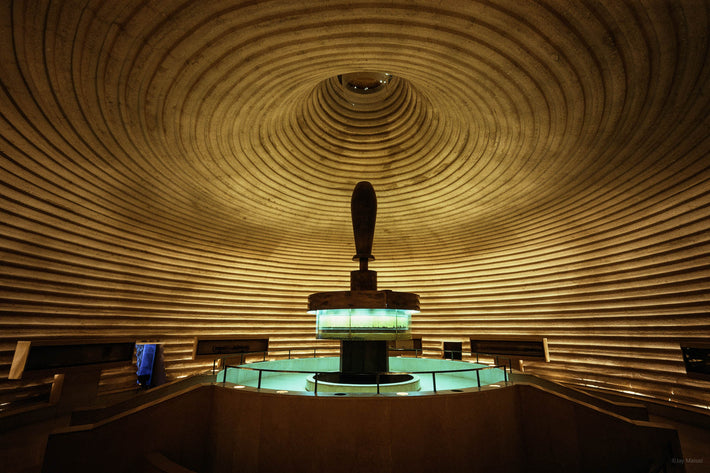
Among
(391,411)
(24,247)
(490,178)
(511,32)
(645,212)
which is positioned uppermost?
(511,32)

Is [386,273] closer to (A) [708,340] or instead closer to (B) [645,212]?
(B) [645,212]


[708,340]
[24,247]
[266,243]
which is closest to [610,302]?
[708,340]

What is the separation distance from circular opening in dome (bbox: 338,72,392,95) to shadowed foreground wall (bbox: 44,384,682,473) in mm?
8119

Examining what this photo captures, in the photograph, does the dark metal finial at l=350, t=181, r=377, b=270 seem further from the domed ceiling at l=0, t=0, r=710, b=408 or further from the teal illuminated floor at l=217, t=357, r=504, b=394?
the teal illuminated floor at l=217, t=357, r=504, b=394

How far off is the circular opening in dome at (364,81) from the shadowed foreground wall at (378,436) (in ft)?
26.6

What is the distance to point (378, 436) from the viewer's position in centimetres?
422

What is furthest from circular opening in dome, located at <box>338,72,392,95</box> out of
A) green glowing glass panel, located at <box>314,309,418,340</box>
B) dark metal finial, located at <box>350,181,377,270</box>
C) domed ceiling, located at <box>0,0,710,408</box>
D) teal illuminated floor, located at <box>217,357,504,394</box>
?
teal illuminated floor, located at <box>217,357,504,394</box>

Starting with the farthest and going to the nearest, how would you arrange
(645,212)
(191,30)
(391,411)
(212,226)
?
(212,226)
(645,212)
(191,30)
(391,411)

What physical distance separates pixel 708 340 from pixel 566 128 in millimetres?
4317

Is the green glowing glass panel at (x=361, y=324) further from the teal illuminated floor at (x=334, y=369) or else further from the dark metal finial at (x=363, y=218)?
the teal illuminated floor at (x=334, y=369)

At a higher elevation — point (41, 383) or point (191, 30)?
point (191, 30)

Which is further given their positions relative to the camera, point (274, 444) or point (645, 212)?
point (645, 212)

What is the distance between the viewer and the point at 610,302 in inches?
308

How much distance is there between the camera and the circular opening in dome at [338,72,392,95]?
9.27 meters
